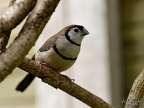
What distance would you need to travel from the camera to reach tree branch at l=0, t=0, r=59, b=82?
2.64ft

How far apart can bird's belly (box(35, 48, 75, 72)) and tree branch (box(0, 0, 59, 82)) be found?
0.97m

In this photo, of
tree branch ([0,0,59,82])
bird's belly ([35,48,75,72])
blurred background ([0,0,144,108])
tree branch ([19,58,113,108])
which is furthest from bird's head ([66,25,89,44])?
tree branch ([0,0,59,82])

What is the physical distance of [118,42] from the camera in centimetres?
307

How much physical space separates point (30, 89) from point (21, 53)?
228 cm

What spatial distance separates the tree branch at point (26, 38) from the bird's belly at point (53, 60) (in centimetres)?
97

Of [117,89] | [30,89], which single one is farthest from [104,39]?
[30,89]

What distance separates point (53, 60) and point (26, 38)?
3.31ft

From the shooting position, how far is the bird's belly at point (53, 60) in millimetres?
1823

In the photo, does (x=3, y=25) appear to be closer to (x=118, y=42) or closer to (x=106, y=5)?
(x=106, y=5)

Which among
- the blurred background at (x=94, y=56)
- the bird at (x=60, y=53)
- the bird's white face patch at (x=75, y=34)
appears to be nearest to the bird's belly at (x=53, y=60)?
the bird at (x=60, y=53)

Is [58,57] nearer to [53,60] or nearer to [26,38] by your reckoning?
[53,60]

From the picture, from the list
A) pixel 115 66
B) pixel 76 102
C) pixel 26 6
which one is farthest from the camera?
pixel 115 66

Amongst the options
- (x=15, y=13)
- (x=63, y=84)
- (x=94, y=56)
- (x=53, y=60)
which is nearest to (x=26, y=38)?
(x=15, y=13)

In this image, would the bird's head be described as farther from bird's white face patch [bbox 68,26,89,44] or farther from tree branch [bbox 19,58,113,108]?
tree branch [bbox 19,58,113,108]
